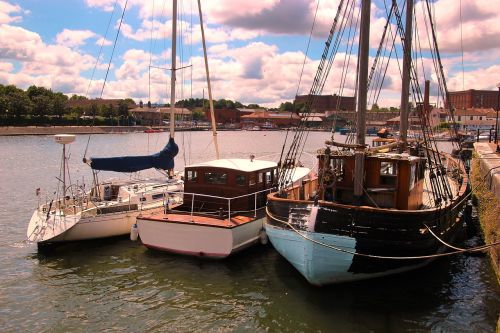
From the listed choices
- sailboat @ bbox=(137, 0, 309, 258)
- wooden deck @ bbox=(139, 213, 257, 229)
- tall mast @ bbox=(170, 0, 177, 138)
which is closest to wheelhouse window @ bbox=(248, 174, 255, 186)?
sailboat @ bbox=(137, 0, 309, 258)

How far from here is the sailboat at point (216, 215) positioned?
54.0 feet

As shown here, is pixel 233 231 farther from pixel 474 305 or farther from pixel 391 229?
pixel 474 305

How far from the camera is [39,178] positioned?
135 ft

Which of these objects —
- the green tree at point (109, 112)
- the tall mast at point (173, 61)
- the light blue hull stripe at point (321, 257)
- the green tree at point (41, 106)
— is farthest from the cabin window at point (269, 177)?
the green tree at point (109, 112)

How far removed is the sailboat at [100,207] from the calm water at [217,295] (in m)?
0.81

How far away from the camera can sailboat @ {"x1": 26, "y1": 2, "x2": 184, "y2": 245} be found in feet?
59.2

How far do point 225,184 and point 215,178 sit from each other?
0.51 metres

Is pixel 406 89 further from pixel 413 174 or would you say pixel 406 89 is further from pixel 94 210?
pixel 94 210

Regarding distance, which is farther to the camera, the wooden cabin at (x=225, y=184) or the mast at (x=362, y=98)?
the wooden cabin at (x=225, y=184)

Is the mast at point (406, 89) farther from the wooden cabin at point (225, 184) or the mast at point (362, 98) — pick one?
the mast at point (362, 98)

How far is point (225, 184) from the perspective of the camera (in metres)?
18.8

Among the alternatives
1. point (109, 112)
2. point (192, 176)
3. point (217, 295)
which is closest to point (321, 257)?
point (217, 295)

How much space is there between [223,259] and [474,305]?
27.2ft

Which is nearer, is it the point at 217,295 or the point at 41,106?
the point at 217,295
